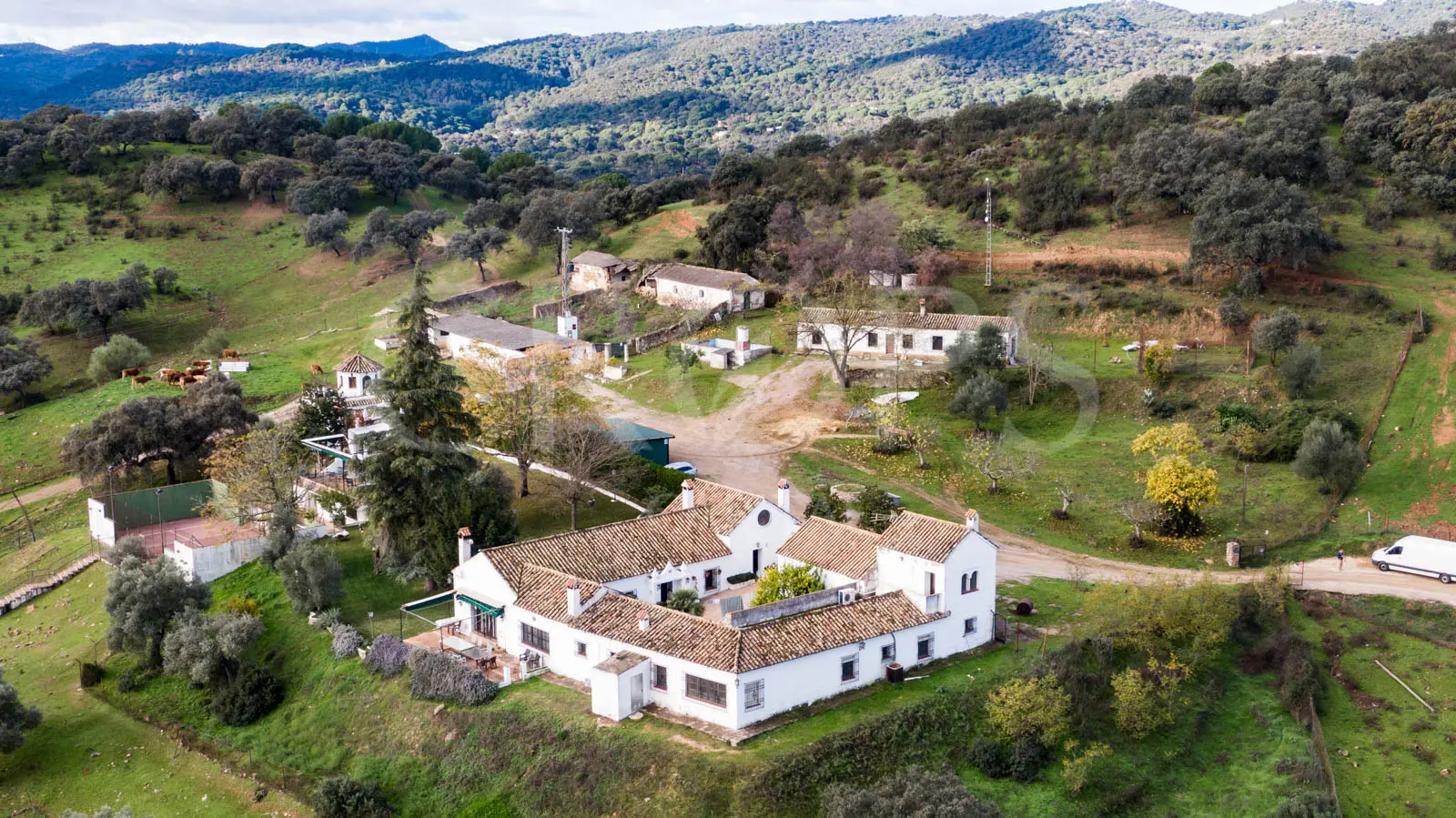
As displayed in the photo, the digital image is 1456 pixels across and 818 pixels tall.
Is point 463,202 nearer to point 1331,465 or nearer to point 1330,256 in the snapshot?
point 1330,256

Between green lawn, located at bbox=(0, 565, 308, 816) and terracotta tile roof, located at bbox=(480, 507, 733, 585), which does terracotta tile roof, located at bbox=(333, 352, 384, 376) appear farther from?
terracotta tile roof, located at bbox=(480, 507, 733, 585)

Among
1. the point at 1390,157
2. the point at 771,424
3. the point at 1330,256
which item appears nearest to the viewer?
the point at 771,424

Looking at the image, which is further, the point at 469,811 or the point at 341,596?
the point at 341,596

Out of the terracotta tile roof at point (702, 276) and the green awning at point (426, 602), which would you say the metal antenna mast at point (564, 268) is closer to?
the terracotta tile roof at point (702, 276)

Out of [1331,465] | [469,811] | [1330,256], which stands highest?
[1330,256]

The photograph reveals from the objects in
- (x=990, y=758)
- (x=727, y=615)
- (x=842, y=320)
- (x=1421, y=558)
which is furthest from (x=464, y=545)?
(x=1421, y=558)

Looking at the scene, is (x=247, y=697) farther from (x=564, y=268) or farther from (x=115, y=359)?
(x=115, y=359)

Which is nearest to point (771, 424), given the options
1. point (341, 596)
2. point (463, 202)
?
point (341, 596)
